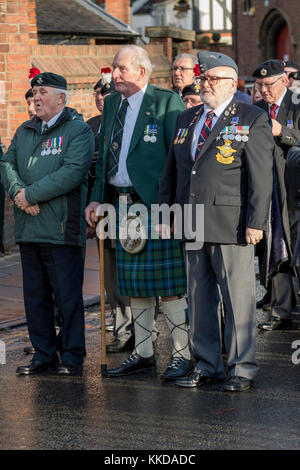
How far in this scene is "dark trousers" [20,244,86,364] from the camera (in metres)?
6.88

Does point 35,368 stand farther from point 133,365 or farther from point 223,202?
point 223,202

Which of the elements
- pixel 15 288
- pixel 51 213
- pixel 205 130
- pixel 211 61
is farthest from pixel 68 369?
pixel 15 288

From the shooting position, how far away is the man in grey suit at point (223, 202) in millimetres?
6148

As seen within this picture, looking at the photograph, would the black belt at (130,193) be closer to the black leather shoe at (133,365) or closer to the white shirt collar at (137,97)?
the white shirt collar at (137,97)

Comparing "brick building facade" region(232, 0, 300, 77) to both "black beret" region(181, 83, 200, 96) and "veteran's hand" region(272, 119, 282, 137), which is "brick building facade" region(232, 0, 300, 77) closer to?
"black beret" region(181, 83, 200, 96)

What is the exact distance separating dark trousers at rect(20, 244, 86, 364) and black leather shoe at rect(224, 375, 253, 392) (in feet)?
3.86

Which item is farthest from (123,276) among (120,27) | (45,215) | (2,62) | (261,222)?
(120,27)

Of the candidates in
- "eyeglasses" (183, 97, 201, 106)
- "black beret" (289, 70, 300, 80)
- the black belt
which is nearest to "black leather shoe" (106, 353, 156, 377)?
the black belt

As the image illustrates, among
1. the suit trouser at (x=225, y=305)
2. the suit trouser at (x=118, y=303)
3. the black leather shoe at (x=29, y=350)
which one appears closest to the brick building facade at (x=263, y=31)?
the suit trouser at (x=118, y=303)

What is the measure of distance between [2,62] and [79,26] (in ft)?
24.5

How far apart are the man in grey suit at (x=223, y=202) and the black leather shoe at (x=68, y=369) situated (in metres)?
0.80

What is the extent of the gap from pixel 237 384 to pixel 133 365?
2.78 feet
